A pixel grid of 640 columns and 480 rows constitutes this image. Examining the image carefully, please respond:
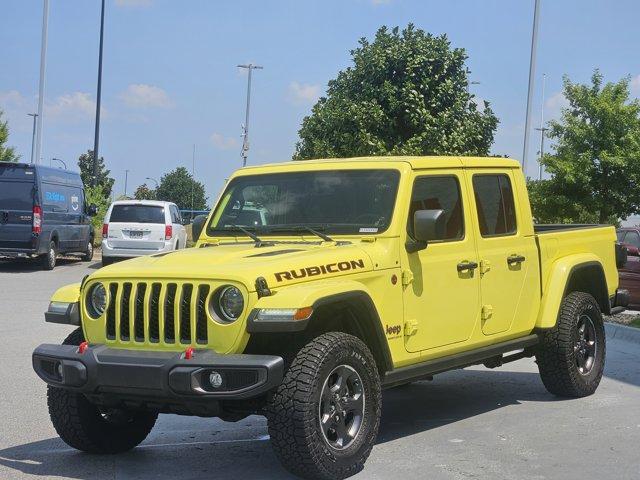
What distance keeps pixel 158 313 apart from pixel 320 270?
960mm

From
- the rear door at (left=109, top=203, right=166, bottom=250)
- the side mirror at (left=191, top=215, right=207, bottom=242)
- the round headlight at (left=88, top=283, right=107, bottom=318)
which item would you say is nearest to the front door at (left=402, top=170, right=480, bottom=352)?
the side mirror at (left=191, top=215, right=207, bottom=242)

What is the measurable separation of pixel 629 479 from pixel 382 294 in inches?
70.0

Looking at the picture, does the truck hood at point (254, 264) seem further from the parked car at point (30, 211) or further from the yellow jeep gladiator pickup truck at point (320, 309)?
the parked car at point (30, 211)

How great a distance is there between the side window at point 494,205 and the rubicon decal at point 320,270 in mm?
1621

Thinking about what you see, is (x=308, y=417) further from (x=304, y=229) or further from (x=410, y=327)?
(x=304, y=229)

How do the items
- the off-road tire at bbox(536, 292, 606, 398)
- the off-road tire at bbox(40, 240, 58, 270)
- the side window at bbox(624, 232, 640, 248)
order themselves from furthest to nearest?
1. the off-road tire at bbox(40, 240, 58, 270)
2. the side window at bbox(624, 232, 640, 248)
3. the off-road tire at bbox(536, 292, 606, 398)

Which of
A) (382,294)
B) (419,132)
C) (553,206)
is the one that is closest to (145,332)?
(382,294)

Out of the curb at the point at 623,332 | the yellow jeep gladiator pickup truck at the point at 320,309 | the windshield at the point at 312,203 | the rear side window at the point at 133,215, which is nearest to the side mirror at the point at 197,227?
the yellow jeep gladiator pickup truck at the point at 320,309

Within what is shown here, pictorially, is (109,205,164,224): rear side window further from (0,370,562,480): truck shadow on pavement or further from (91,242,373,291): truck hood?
(91,242,373,291): truck hood

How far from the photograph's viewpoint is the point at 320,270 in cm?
593

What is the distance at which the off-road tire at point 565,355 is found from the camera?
806cm

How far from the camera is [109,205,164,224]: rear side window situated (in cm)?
2439

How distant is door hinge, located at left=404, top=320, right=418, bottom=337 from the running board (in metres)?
0.22

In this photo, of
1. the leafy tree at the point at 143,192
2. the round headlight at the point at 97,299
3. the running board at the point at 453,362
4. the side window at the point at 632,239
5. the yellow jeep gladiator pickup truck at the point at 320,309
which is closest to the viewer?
the yellow jeep gladiator pickup truck at the point at 320,309
